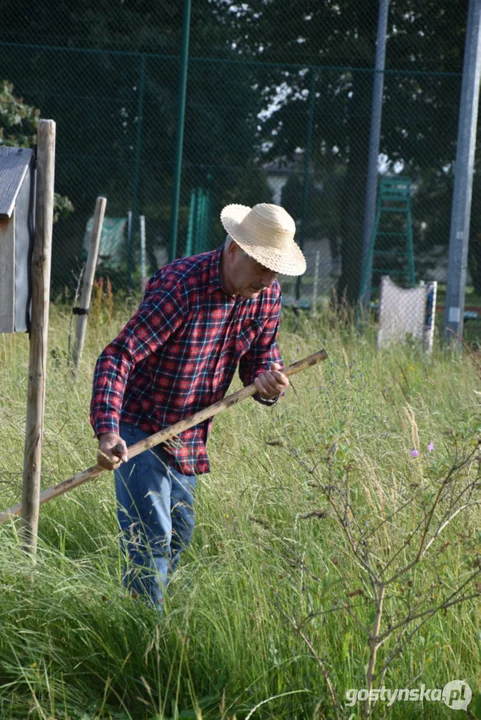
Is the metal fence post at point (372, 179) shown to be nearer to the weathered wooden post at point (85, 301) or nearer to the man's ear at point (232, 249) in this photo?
the weathered wooden post at point (85, 301)

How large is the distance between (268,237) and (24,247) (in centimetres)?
78

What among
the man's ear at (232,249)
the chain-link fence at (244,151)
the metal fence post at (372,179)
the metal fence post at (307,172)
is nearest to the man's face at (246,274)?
the man's ear at (232,249)

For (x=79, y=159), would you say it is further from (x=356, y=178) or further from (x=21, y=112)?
(x=356, y=178)

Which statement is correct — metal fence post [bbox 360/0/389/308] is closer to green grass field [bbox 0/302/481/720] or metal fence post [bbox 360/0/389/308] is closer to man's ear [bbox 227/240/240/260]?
green grass field [bbox 0/302/481/720]

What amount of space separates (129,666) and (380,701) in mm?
656

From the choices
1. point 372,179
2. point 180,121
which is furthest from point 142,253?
point 372,179

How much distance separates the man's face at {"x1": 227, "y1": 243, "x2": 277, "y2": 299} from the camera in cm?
280

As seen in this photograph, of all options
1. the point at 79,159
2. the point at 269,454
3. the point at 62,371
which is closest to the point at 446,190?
the point at 79,159

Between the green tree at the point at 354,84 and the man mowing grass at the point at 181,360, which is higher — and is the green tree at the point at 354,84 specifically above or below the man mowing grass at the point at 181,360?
above

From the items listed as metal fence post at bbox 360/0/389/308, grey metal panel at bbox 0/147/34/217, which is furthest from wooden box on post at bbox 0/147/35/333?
metal fence post at bbox 360/0/389/308

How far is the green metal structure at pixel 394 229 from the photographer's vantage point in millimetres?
10773

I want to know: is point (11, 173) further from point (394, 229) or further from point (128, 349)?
point (394, 229)

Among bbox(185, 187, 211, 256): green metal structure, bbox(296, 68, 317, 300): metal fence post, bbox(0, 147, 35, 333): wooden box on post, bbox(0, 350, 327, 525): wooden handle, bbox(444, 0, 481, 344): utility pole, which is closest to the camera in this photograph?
bbox(0, 350, 327, 525): wooden handle

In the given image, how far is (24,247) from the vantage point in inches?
111
